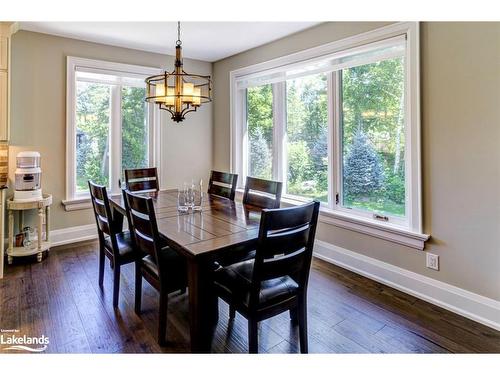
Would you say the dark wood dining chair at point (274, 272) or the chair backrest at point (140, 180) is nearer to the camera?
the dark wood dining chair at point (274, 272)

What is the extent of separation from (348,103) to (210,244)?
7.16 feet

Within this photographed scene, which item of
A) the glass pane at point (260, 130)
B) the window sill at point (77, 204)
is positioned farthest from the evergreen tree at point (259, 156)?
the window sill at point (77, 204)

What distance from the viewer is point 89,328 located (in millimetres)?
2057

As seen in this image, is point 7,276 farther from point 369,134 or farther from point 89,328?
point 369,134

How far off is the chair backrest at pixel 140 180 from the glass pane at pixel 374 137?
6.84 ft

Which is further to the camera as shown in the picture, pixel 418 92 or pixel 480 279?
pixel 418 92

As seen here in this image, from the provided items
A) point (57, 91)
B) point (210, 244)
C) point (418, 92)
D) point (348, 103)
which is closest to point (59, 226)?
point (57, 91)

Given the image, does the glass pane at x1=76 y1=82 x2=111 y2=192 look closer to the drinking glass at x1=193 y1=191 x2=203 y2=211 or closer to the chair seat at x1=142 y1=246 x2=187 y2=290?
the drinking glass at x1=193 y1=191 x2=203 y2=211

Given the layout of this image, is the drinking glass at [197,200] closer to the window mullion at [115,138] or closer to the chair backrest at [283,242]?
the chair backrest at [283,242]

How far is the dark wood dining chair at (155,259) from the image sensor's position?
71.0 inches

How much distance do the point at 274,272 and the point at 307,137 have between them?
2.25 metres

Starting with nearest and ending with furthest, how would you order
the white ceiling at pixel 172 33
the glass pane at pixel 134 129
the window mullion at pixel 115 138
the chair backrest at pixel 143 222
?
1. the chair backrest at pixel 143 222
2. the white ceiling at pixel 172 33
3. the window mullion at pixel 115 138
4. the glass pane at pixel 134 129

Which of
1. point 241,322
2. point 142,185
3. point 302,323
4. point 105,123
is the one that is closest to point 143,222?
point 241,322
